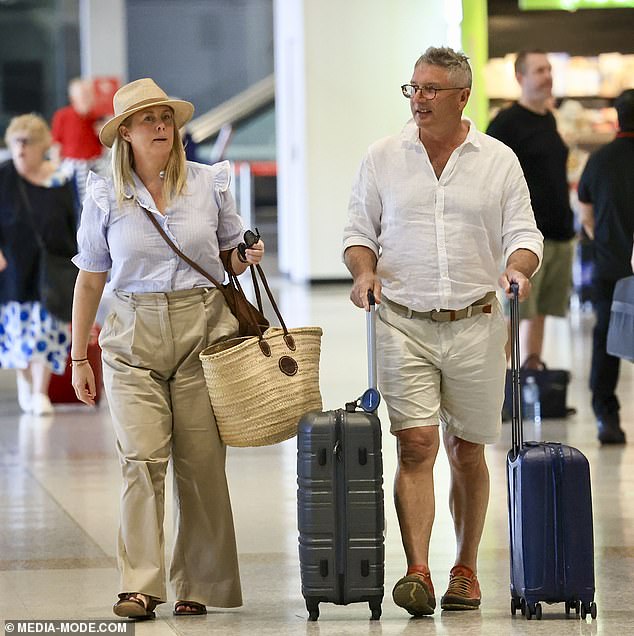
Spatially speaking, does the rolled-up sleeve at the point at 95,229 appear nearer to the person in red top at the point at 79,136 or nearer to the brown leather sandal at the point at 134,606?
the brown leather sandal at the point at 134,606

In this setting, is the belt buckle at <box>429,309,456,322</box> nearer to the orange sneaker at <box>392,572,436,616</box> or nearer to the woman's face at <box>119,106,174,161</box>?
the orange sneaker at <box>392,572,436,616</box>

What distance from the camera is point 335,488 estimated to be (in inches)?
186

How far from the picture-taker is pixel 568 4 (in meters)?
15.9

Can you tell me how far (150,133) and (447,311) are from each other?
1.06 metres

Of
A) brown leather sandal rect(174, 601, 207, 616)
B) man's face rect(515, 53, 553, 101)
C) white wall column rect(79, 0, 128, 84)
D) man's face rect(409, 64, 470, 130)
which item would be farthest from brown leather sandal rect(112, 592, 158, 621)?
white wall column rect(79, 0, 128, 84)

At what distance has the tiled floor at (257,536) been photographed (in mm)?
4844

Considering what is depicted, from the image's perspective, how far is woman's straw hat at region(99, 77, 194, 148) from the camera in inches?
191

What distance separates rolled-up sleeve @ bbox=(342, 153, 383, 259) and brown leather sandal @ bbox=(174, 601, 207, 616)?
1.20 m

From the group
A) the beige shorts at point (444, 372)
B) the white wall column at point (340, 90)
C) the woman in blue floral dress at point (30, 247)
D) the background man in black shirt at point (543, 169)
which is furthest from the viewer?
the white wall column at point (340, 90)

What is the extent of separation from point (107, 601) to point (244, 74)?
28.3m

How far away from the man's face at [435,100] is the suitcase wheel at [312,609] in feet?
4.84

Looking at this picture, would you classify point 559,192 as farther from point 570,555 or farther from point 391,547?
point 570,555

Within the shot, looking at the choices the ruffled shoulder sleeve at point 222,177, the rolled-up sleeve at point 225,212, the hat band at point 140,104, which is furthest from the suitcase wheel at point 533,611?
the hat band at point 140,104

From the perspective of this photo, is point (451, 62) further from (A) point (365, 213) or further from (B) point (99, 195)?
(B) point (99, 195)
